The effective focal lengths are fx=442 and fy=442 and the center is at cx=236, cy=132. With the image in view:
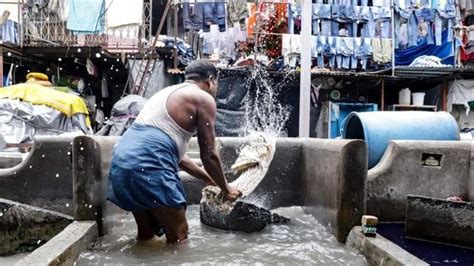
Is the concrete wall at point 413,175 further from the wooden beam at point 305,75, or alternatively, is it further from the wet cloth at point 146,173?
the wet cloth at point 146,173

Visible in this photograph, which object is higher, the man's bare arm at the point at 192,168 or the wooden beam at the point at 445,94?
the wooden beam at the point at 445,94

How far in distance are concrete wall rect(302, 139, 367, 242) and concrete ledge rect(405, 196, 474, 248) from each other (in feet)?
3.41

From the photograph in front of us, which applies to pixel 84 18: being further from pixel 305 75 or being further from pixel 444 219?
pixel 444 219

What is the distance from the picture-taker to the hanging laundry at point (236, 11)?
38.3 ft

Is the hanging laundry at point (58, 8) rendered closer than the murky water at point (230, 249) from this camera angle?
No

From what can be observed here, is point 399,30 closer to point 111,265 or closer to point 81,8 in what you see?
point 81,8

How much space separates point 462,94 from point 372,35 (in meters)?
3.21

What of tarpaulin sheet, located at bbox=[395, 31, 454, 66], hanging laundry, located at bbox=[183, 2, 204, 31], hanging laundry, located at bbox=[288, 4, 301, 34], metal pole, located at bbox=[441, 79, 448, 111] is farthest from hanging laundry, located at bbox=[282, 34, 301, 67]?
metal pole, located at bbox=[441, 79, 448, 111]

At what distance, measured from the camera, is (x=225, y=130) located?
11.7m

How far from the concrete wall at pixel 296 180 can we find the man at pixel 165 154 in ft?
1.22

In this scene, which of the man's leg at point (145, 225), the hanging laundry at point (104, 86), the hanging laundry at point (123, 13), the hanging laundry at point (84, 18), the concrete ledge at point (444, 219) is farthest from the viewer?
the hanging laundry at point (104, 86)

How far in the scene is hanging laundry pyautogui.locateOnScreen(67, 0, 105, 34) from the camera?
35.0 feet

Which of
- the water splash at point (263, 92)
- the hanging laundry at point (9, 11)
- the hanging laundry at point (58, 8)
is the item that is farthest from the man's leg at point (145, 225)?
the hanging laundry at point (58, 8)

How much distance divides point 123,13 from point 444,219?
8960 mm
